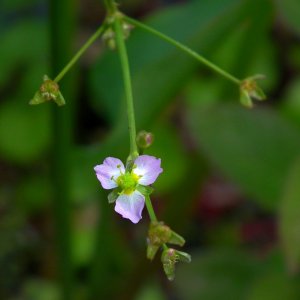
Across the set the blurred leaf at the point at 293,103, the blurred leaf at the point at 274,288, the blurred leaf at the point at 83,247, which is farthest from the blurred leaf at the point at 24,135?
the blurred leaf at the point at 274,288

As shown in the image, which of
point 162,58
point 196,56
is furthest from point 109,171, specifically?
point 162,58

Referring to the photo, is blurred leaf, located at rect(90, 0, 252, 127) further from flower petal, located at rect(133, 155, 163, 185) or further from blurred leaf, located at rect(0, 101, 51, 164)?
flower petal, located at rect(133, 155, 163, 185)

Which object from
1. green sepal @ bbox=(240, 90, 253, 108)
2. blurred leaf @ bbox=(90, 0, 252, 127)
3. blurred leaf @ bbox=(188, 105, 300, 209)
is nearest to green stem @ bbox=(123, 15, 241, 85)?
green sepal @ bbox=(240, 90, 253, 108)

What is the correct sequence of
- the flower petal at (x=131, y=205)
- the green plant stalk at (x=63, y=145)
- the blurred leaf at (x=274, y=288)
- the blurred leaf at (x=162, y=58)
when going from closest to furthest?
the flower petal at (x=131, y=205), the green plant stalk at (x=63, y=145), the blurred leaf at (x=162, y=58), the blurred leaf at (x=274, y=288)

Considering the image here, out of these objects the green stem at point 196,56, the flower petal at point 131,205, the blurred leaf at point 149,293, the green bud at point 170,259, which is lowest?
the blurred leaf at point 149,293

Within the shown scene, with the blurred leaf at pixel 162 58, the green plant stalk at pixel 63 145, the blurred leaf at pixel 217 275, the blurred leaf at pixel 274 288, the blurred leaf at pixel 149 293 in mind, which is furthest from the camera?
the blurred leaf at pixel 149 293

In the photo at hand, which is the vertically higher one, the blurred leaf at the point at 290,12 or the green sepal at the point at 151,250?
the blurred leaf at the point at 290,12

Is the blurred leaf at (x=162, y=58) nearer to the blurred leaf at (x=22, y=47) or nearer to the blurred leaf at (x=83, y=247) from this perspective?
the blurred leaf at (x=22, y=47)

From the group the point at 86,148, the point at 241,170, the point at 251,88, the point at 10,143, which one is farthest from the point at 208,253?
the point at 251,88
